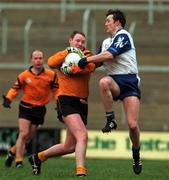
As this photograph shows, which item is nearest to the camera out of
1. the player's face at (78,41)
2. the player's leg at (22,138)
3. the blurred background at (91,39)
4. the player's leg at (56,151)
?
the player's face at (78,41)

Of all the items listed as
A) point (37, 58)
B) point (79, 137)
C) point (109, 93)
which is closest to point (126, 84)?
point (109, 93)

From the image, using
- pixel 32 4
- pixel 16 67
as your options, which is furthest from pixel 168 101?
pixel 32 4

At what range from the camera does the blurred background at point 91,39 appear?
70.3 ft

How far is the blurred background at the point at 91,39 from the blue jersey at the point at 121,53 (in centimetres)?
989

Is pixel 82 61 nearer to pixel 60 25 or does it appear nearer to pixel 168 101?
pixel 168 101

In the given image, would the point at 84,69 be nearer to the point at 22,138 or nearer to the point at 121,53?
the point at 121,53

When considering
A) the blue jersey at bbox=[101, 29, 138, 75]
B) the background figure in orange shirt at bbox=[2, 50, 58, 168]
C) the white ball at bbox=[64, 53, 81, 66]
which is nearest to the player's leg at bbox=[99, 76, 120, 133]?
the blue jersey at bbox=[101, 29, 138, 75]

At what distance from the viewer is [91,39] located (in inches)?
900

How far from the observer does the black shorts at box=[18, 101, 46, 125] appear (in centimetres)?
1398

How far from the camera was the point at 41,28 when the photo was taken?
24.0m

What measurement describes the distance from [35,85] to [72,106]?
3.66 m

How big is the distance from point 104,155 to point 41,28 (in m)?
6.26

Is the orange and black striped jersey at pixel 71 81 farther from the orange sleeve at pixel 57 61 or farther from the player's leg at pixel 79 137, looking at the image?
the player's leg at pixel 79 137

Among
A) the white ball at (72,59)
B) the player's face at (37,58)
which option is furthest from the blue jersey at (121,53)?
the player's face at (37,58)
